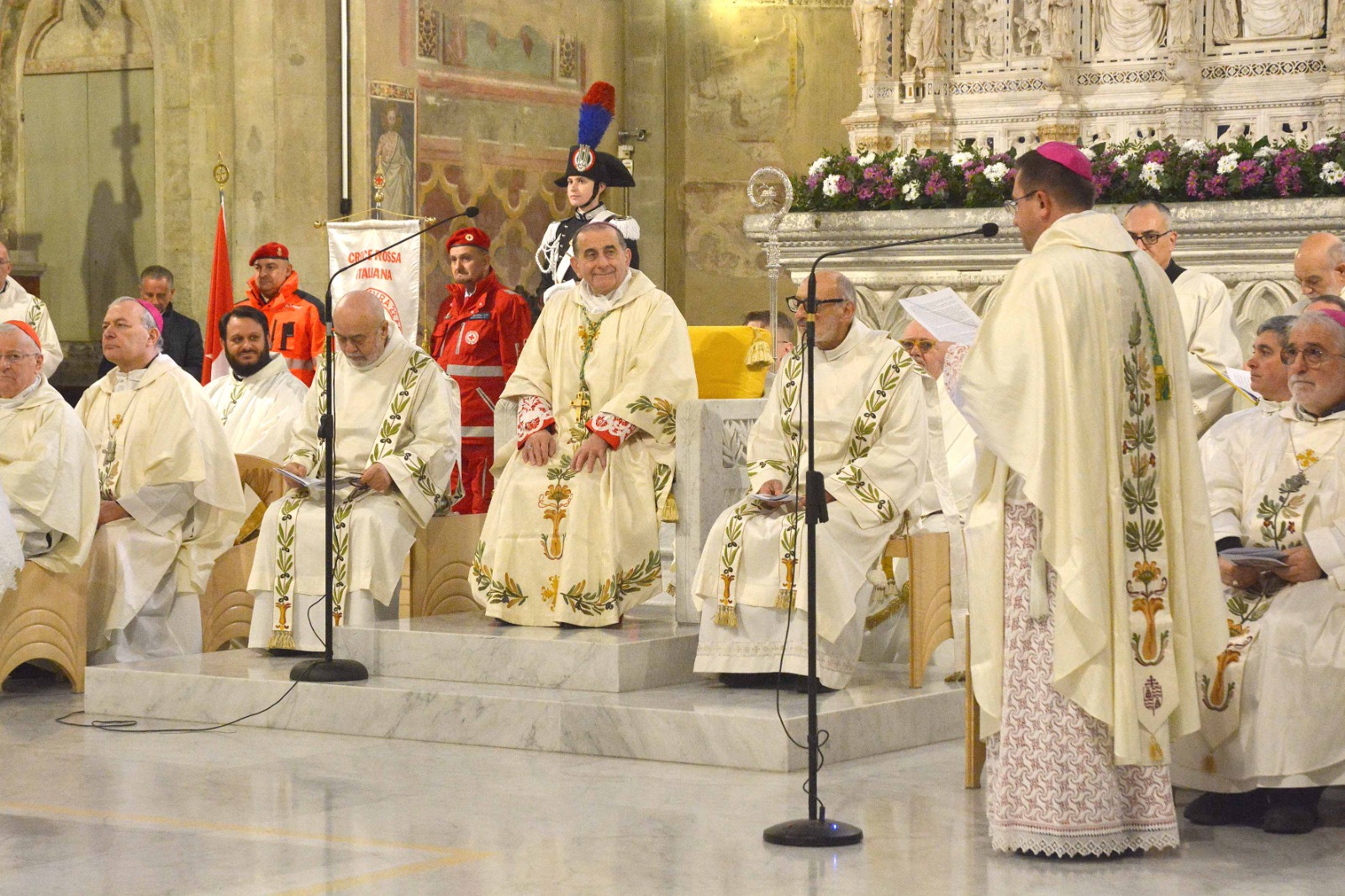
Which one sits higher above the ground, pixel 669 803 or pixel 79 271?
pixel 79 271

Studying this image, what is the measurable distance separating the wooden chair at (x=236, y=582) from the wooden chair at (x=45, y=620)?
26.6 inches

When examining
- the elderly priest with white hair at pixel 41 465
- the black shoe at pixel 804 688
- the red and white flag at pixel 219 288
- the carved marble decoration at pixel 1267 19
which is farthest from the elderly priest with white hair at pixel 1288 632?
the carved marble decoration at pixel 1267 19

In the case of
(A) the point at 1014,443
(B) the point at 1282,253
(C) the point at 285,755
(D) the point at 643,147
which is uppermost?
(D) the point at 643,147

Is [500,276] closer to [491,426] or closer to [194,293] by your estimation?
[194,293]

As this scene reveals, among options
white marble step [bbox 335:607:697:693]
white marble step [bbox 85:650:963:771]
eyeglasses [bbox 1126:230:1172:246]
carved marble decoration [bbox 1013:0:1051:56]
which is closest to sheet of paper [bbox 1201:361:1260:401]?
eyeglasses [bbox 1126:230:1172:246]

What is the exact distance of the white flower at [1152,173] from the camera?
34.9 ft

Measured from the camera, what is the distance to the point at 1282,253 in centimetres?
1034

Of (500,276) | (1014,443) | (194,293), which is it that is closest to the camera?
(1014,443)

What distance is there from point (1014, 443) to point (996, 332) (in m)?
0.29

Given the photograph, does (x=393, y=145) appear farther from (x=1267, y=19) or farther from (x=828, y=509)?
(x=828, y=509)

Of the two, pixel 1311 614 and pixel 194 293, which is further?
pixel 194 293

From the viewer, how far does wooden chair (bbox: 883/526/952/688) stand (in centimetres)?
685

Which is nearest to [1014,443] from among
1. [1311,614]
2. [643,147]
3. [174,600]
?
[1311,614]

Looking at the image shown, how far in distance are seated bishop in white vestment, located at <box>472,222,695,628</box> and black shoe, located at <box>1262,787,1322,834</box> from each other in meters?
2.81
